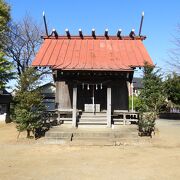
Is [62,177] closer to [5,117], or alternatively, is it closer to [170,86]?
[5,117]

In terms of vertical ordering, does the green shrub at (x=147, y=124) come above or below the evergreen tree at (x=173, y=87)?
below

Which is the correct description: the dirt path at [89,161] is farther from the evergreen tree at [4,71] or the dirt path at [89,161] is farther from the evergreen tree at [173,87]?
the evergreen tree at [173,87]

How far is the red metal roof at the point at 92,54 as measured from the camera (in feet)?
67.3

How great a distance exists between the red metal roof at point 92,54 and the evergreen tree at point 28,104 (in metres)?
2.55

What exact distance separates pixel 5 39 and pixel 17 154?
25046 mm

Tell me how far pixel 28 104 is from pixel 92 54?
23.0ft

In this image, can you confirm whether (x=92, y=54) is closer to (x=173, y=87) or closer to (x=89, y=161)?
(x=89, y=161)

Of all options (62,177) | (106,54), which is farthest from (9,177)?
(106,54)

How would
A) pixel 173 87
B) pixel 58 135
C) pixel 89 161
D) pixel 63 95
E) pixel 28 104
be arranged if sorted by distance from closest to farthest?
pixel 89 161
pixel 58 135
pixel 28 104
pixel 63 95
pixel 173 87

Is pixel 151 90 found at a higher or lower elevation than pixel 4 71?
lower

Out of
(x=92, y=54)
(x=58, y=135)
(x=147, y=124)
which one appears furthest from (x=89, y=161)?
(x=92, y=54)

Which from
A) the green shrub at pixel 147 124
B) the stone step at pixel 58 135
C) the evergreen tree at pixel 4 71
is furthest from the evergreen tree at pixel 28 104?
the evergreen tree at pixel 4 71

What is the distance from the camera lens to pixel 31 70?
17188 millimetres

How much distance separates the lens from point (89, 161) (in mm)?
11305
